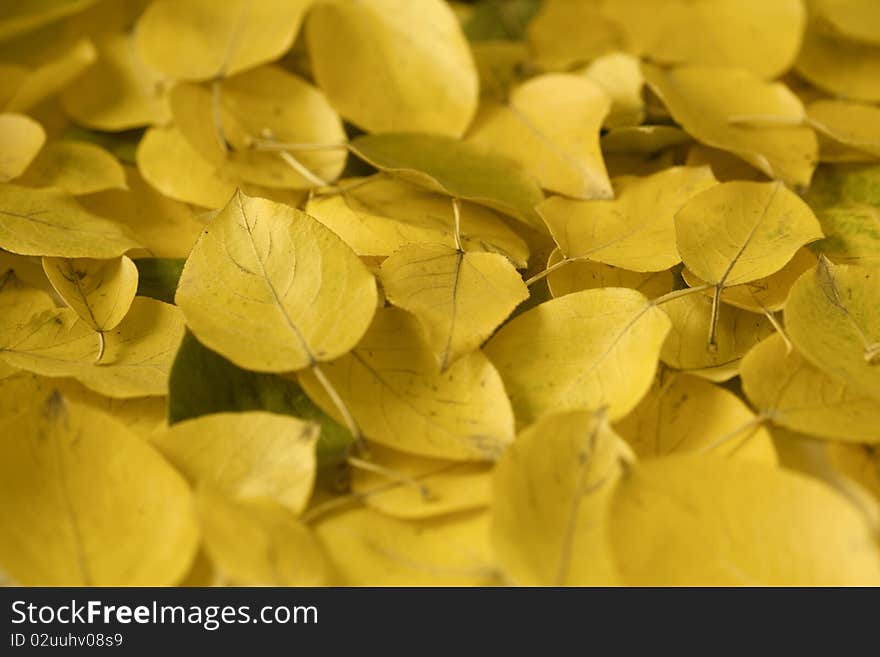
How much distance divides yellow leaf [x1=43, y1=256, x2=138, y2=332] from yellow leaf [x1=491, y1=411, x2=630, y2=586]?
171 millimetres

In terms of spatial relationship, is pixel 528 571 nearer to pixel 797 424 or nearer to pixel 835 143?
pixel 797 424

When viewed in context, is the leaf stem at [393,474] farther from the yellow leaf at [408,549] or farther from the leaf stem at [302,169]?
the leaf stem at [302,169]

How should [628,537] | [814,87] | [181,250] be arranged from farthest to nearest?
1. [814,87]
2. [181,250]
3. [628,537]

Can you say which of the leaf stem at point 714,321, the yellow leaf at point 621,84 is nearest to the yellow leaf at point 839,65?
the yellow leaf at point 621,84

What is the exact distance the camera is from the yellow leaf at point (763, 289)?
354 millimetres

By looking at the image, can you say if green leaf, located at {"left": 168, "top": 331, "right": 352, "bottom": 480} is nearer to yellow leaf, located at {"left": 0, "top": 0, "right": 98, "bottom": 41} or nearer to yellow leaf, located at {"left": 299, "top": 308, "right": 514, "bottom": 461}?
yellow leaf, located at {"left": 299, "top": 308, "right": 514, "bottom": 461}

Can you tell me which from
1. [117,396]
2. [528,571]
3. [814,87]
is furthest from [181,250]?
[814,87]

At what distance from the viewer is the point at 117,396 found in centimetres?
32

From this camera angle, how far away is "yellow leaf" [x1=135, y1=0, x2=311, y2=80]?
1.49 ft

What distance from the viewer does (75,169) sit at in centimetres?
42

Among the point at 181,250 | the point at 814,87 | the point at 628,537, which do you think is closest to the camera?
the point at 628,537

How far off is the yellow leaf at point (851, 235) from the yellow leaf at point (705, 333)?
0.05 metres
